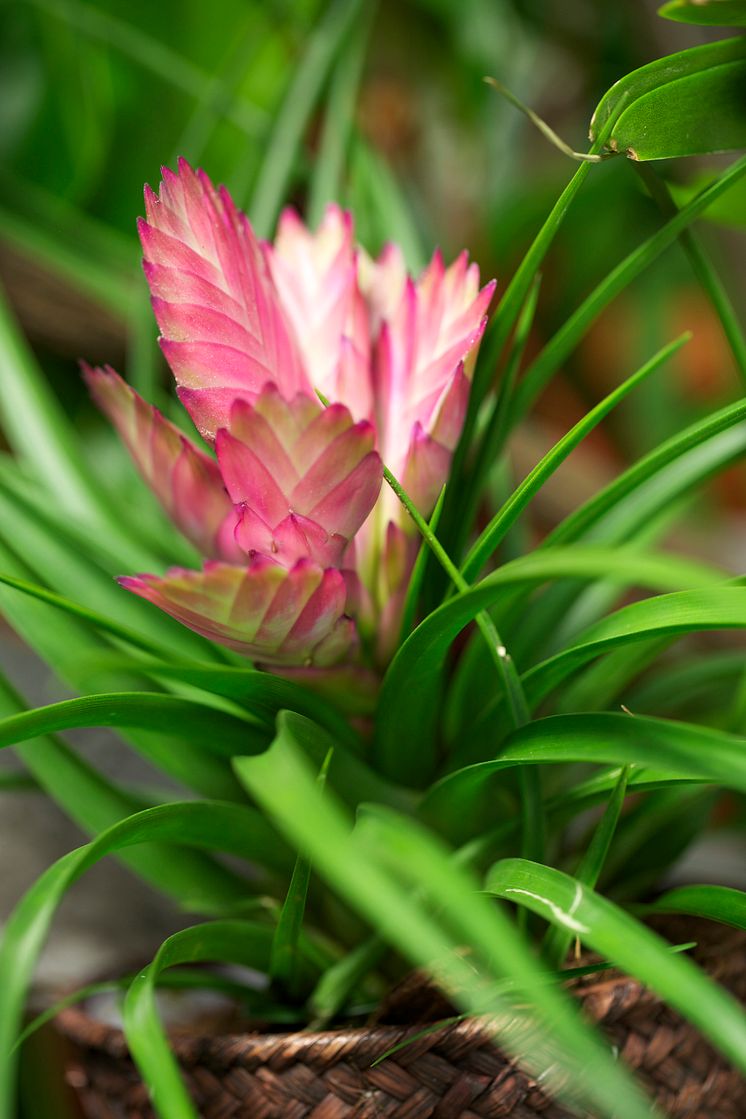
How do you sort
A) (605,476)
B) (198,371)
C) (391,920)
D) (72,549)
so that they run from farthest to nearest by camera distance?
1. (605,476)
2. (72,549)
3. (198,371)
4. (391,920)

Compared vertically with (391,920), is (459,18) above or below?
above

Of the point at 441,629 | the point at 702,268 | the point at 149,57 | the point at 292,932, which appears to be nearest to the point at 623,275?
the point at 702,268

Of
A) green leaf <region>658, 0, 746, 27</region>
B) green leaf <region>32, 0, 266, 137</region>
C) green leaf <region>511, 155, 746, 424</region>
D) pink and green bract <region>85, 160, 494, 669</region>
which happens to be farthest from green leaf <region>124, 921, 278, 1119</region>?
green leaf <region>32, 0, 266, 137</region>

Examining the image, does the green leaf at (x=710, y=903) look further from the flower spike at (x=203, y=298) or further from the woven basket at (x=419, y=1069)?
the flower spike at (x=203, y=298)

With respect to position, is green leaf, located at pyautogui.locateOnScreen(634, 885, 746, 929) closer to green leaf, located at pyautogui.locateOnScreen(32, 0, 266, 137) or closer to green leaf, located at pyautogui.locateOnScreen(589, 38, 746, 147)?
green leaf, located at pyautogui.locateOnScreen(589, 38, 746, 147)

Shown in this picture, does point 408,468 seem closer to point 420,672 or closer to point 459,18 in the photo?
point 420,672

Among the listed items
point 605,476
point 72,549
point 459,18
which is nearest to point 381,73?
point 459,18
